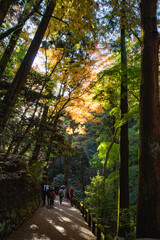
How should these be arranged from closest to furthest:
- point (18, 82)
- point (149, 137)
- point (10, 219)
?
point (149, 137)
point (18, 82)
point (10, 219)

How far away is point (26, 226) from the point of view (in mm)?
6586

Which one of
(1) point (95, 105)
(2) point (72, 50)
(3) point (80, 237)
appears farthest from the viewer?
(1) point (95, 105)

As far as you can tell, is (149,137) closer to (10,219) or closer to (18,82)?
(18,82)

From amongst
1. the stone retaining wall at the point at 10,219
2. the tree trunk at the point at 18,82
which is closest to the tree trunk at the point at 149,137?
the tree trunk at the point at 18,82

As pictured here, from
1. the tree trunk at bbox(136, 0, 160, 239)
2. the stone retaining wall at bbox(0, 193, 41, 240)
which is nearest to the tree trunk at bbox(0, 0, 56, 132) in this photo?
the stone retaining wall at bbox(0, 193, 41, 240)

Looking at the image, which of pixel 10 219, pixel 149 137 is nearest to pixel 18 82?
pixel 149 137

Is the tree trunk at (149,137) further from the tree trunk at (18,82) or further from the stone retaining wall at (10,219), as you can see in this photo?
the stone retaining wall at (10,219)

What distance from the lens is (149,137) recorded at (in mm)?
3059

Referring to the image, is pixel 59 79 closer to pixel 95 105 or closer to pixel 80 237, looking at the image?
pixel 95 105

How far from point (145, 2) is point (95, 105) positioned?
8.73 metres

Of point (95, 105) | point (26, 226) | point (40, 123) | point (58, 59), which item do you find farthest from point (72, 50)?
point (26, 226)

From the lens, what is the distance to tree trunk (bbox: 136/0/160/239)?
2736 mm

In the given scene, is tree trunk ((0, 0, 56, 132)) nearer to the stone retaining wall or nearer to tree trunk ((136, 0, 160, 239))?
the stone retaining wall

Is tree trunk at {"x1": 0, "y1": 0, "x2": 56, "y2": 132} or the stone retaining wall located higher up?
tree trunk at {"x1": 0, "y1": 0, "x2": 56, "y2": 132}
